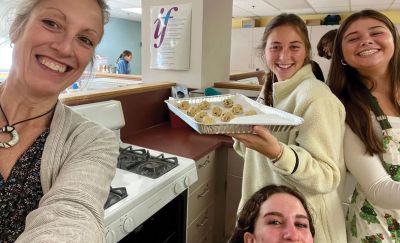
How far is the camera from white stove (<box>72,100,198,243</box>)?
1.04 meters

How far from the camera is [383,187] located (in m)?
0.91

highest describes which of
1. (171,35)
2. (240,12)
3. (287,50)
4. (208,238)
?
(240,12)

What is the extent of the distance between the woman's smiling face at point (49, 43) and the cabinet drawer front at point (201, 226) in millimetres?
1294

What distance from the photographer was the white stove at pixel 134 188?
1.04 m

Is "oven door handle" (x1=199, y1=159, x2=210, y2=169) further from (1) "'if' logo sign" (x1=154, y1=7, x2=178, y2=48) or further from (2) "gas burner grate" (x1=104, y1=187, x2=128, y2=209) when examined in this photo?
(1) "'if' logo sign" (x1=154, y1=7, x2=178, y2=48)

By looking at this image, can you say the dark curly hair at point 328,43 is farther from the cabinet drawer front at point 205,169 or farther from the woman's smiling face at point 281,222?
the cabinet drawer front at point 205,169

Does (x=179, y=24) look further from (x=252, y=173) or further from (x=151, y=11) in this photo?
(x=252, y=173)

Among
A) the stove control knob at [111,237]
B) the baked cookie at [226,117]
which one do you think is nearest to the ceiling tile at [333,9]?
the baked cookie at [226,117]

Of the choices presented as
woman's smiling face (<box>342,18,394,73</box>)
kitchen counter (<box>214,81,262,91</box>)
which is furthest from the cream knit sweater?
kitchen counter (<box>214,81,262,91</box>)

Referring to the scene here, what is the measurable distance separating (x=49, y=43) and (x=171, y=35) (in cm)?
175

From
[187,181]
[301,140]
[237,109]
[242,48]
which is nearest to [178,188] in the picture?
[187,181]

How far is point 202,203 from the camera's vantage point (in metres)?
1.82

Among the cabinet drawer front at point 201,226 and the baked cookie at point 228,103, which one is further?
the cabinet drawer front at point 201,226

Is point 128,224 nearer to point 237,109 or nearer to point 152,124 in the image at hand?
point 237,109
